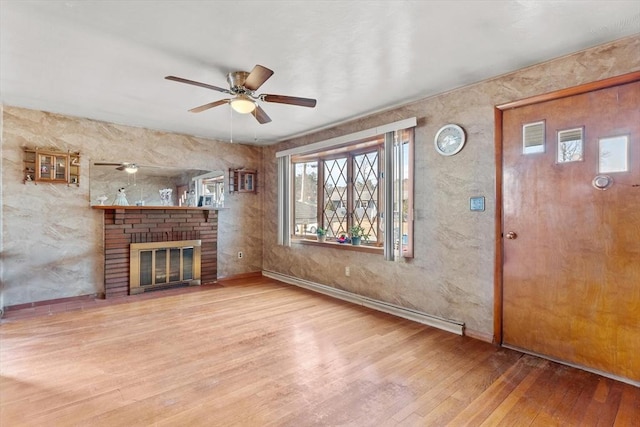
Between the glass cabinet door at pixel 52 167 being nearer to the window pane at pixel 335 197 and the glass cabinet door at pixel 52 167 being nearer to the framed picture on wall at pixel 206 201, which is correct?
the framed picture on wall at pixel 206 201

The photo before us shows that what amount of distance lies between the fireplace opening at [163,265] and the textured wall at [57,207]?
1.41 feet

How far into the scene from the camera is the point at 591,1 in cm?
182

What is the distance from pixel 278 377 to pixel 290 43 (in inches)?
95.0

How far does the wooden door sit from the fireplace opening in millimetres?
4302

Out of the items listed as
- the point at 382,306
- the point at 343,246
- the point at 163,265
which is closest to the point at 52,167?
the point at 163,265

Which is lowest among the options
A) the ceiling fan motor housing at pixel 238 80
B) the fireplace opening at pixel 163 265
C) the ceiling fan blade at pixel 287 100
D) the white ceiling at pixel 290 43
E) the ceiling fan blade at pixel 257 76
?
the fireplace opening at pixel 163 265

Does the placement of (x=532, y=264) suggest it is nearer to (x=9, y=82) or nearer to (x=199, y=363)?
(x=199, y=363)

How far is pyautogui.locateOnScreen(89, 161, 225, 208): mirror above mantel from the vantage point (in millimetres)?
4312

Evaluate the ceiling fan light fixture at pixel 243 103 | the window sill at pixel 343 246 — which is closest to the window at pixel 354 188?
the window sill at pixel 343 246

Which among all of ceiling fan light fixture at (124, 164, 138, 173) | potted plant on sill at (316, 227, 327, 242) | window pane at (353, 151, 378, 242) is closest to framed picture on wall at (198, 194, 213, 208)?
ceiling fan light fixture at (124, 164, 138, 173)

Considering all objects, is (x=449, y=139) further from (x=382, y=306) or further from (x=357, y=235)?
(x=382, y=306)

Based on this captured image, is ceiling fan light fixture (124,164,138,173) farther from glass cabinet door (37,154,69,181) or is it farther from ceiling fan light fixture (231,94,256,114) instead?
ceiling fan light fixture (231,94,256,114)

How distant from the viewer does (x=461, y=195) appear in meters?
3.08

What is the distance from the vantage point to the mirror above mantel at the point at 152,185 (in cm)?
431
